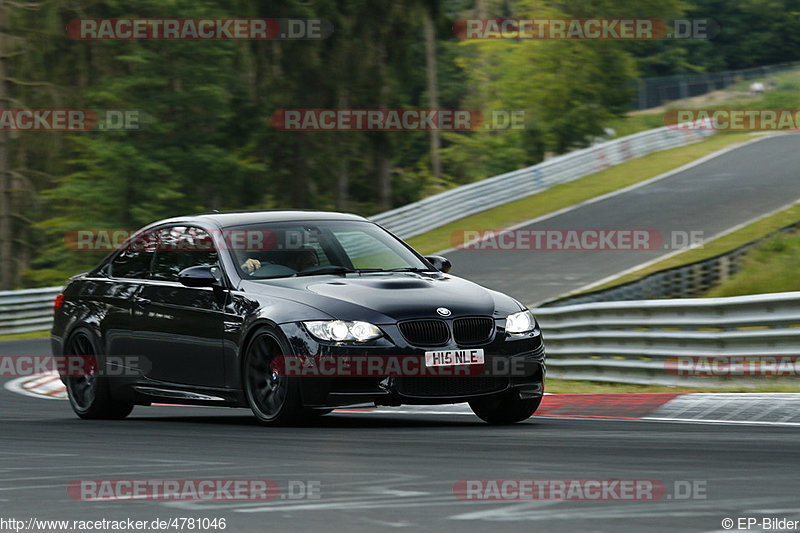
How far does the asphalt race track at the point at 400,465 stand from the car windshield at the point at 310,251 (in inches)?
43.8

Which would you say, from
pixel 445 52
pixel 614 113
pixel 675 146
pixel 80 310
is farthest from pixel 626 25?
pixel 80 310

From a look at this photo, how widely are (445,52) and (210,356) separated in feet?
236

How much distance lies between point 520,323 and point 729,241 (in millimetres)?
17476

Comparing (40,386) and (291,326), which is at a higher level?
(291,326)

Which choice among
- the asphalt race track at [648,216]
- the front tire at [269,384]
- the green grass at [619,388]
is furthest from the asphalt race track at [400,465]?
the asphalt race track at [648,216]

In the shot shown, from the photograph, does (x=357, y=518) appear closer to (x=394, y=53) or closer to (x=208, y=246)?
(x=208, y=246)

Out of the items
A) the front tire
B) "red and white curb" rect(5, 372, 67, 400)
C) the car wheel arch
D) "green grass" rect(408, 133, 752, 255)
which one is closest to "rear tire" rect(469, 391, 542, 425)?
the front tire

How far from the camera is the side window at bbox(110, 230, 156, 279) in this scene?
1147cm

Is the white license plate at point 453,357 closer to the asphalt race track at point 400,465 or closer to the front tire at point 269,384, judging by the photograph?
the asphalt race track at point 400,465

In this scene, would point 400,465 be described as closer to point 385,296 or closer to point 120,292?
point 385,296

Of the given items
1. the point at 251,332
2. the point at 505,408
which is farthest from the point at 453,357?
the point at 251,332

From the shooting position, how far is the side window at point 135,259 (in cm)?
1147

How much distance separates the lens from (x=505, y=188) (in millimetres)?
36594

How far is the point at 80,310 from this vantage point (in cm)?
1208
